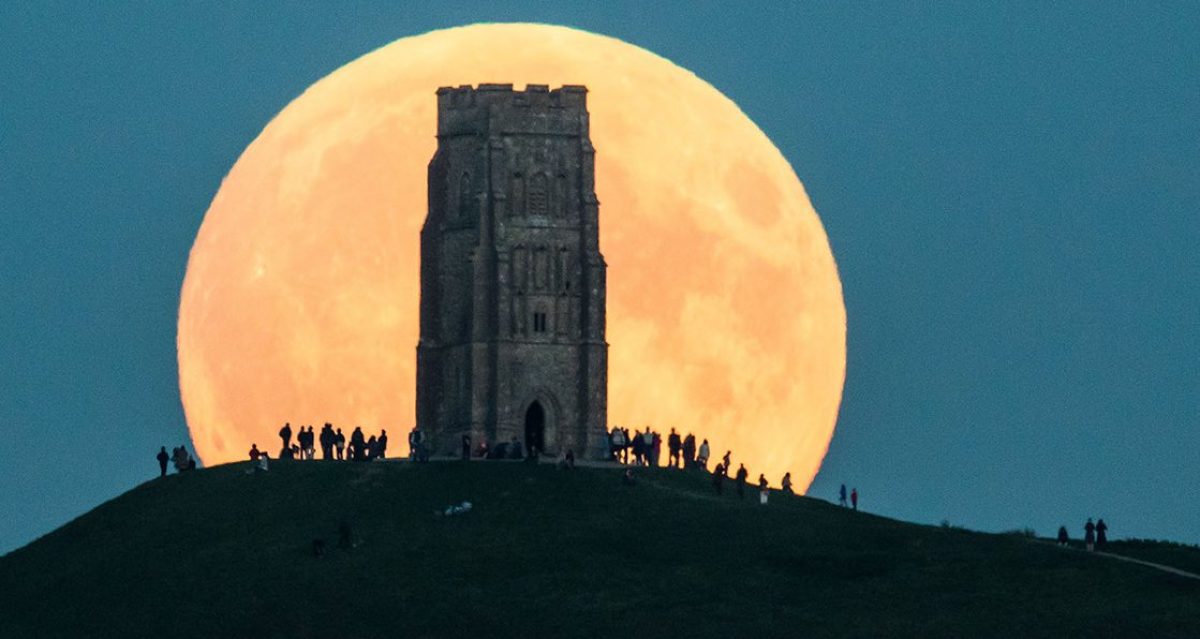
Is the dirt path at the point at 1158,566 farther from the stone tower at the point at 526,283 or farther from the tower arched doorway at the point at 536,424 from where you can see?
the tower arched doorway at the point at 536,424

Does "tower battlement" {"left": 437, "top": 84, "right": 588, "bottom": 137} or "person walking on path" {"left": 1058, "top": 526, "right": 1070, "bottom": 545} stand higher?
"tower battlement" {"left": 437, "top": 84, "right": 588, "bottom": 137}

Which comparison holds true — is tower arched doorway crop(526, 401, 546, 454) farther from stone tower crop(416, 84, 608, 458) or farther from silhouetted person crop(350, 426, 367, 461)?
silhouetted person crop(350, 426, 367, 461)

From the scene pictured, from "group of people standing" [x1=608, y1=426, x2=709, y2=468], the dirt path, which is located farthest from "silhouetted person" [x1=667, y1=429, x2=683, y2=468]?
the dirt path

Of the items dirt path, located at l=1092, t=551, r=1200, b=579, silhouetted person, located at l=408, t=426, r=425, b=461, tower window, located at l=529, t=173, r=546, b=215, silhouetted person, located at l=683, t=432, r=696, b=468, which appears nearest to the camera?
dirt path, located at l=1092, t=551, r=1200, b=579

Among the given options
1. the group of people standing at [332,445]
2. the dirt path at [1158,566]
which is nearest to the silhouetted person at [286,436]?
the group of people standing at [332,445]

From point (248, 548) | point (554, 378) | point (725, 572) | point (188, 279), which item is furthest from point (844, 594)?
point (188, 279)

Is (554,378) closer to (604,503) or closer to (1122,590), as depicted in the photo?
(604,503)
